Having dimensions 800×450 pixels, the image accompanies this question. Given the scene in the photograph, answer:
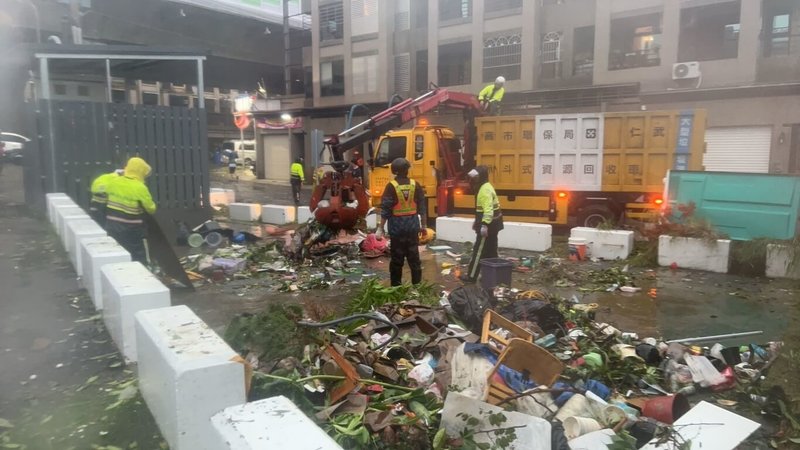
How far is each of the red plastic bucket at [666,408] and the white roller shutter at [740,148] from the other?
39.8 feet

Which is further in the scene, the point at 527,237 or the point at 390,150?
the point at 390,150

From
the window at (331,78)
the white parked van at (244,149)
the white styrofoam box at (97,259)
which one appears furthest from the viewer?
the white parked van at (244,149)

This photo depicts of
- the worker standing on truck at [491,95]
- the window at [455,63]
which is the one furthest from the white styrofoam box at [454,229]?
the window at [455,63]

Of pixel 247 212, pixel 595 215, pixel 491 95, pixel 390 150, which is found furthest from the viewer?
pixel 247 212

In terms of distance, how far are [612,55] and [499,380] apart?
14446 millimetres

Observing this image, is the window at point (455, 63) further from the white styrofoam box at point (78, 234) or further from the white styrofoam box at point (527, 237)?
the white styrofoam box at point (78, 234)

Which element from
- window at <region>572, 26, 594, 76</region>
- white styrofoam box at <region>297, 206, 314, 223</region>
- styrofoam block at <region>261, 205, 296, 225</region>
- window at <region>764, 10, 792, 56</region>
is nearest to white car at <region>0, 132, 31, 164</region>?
styrofoam block at <region>261, 205, 296, 225</region>

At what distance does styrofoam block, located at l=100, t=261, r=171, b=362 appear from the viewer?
3.15 m

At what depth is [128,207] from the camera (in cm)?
555

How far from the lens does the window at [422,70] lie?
1798 cm

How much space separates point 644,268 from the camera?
724 centimetres

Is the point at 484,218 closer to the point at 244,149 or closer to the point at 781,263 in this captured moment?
the point at 781,263

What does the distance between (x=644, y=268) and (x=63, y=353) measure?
258 inches

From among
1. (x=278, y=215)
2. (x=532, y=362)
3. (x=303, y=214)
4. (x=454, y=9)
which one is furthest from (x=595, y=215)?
(x=454, y=9)
